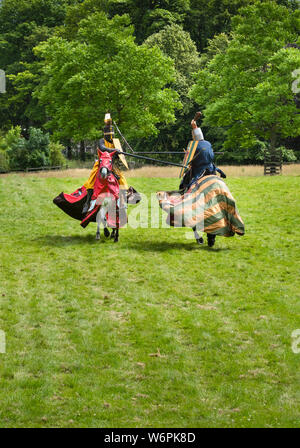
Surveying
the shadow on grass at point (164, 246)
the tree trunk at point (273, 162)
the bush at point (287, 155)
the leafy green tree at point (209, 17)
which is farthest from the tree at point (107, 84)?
the shadow on grass at point (164, 246)

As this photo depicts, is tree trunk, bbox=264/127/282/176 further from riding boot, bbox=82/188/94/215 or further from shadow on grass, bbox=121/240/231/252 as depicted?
riding boot, bbox=82/188/94/215

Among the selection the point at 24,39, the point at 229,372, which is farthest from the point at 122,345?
the point at 24,39

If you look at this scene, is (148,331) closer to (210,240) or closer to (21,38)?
(210,240)

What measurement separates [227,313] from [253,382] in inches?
114

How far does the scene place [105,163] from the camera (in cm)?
1711

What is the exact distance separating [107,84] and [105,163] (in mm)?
27274

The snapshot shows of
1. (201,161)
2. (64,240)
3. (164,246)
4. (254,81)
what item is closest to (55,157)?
(254,81)

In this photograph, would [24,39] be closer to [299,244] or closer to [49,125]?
[49,125]

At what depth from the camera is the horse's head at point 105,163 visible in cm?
1689

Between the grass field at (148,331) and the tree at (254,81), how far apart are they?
76.0 ft

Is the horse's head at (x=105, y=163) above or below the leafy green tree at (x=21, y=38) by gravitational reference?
below

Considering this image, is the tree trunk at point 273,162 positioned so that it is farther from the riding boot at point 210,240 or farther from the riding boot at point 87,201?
the riding boot at point 87,201

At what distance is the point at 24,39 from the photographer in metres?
66.2
